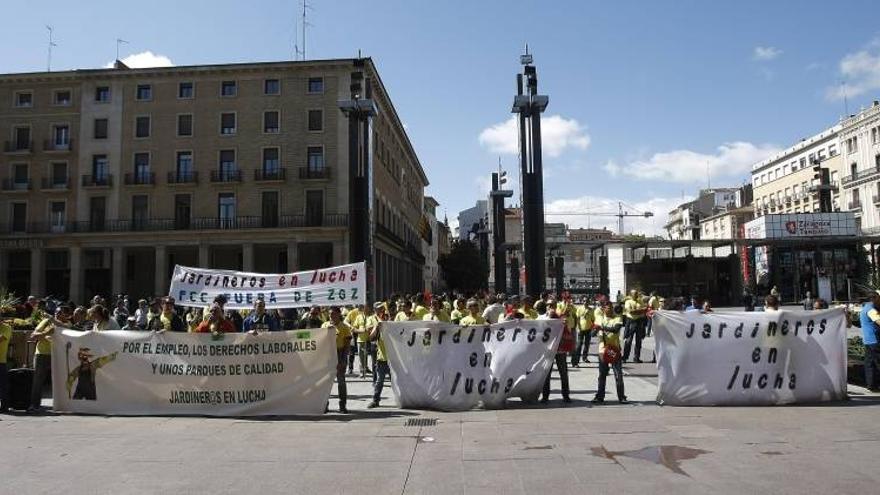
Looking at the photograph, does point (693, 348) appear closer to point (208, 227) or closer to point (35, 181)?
point (208, 227)

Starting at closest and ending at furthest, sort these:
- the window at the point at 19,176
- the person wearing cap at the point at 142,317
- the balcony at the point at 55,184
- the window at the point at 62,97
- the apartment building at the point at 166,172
Result: the person wearing cap at the point at 142,317 → the apartment building at the point at 166,172 → the balcony at the point at 55,184 → the window at the point at 19,176 → the window at the point at 62,97

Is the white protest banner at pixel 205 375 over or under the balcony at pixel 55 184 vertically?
under

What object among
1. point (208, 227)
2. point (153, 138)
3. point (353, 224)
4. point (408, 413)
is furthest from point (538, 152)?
point (153, 138)

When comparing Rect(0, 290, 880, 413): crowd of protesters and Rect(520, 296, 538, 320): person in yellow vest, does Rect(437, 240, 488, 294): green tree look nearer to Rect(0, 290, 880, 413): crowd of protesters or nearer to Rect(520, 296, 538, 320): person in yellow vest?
Rect(0, 290, 880, 413): crowd of protesters

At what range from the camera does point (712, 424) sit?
914cm

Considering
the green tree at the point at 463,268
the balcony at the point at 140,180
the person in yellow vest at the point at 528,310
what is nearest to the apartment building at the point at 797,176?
the green tree at the point at 463,268

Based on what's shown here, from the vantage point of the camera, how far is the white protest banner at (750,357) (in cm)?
1080

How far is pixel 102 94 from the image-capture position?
54312mm

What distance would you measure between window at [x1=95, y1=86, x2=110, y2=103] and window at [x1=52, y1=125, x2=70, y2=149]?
336cm

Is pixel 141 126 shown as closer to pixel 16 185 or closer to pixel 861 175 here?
pixel 16 185

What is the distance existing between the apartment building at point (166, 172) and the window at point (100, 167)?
0.10 m

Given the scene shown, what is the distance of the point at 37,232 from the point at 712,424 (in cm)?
5639

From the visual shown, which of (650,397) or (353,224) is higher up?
(353,224)

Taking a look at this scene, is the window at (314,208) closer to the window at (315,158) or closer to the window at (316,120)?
the window at (315,158)
